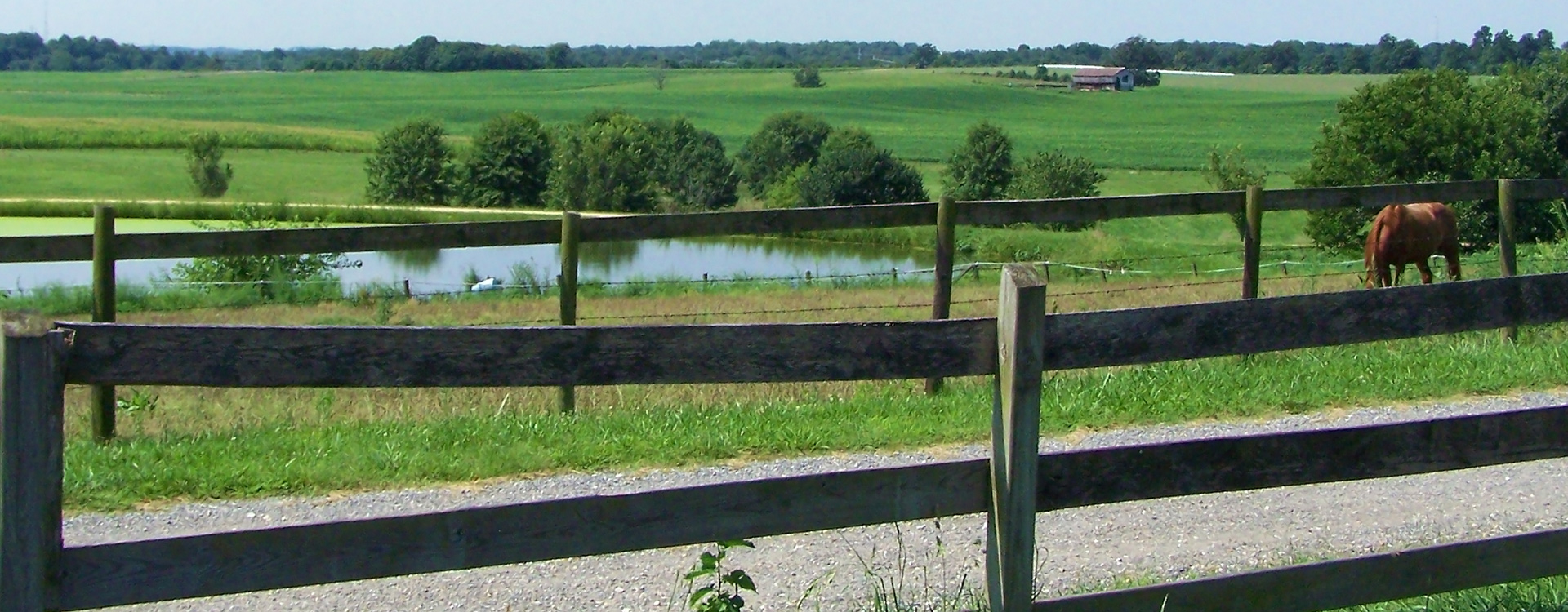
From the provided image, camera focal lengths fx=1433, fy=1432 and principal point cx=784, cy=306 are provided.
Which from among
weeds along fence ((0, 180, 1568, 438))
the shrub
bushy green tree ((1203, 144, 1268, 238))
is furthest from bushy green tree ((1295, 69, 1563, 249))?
weeds along fence ((0, 180, 1568, 438))

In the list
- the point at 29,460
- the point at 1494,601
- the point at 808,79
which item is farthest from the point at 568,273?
the point at 808,79

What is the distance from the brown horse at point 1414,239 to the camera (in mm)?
12484

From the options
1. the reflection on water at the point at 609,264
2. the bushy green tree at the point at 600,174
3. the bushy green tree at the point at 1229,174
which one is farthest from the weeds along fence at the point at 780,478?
the bushy green tree at the point at 600,174

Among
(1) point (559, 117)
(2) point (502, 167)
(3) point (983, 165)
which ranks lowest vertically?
(2) point (502, 167)

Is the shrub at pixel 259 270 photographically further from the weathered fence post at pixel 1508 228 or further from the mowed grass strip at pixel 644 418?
the weathered fence post at pixel 1508 228

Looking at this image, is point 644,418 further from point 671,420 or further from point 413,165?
point 413,165

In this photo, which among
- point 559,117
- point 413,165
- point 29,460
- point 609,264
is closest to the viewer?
point 29,460

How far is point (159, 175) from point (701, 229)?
7597 centimetres

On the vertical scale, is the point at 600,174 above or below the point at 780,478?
below

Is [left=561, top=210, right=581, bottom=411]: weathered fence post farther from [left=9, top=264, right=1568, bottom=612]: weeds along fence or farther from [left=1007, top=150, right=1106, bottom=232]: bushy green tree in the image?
[left=1007, top=150, right=1106, bottom=232]: bushy green tree

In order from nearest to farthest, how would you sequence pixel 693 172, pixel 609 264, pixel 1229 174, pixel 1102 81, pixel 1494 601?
pixel 1494 601 → pixel 609 264 → pixel 1229 174 → pixel 693 172 → pixel 1102 81

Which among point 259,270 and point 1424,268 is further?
point 259,270

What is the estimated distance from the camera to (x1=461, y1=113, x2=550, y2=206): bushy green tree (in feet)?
284

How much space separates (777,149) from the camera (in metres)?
97.8
